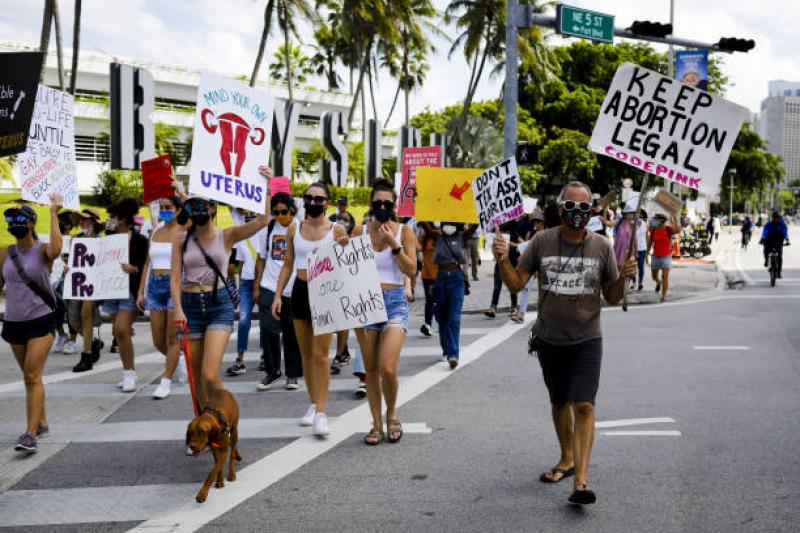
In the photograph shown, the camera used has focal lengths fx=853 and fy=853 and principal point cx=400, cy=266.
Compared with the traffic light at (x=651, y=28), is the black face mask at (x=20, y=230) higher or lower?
lower

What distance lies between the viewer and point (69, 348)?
1066 cm

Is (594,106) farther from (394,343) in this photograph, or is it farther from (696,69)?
(394,343)

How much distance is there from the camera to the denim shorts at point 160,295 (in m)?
7.51

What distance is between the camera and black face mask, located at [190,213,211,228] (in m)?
5.71

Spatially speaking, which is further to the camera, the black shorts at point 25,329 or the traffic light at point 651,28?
the traffic light at point 651,28

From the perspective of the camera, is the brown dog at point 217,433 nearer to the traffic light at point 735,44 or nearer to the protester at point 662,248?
the protester at point 662,248

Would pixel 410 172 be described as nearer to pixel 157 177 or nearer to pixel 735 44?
pixel 735 44

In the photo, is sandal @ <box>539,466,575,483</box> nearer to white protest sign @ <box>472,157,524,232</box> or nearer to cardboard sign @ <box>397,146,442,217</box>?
white protest sign @ <box>472,157,524,232</box>

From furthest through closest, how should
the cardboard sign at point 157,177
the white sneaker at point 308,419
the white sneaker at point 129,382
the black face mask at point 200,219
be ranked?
the cardboard sign at point 157,177
the white sneaker at point 129,382
the white sneaker at point 308,419
the black face mask at point 200,219

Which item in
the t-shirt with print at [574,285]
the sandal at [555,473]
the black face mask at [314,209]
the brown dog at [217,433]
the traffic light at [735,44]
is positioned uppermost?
the traffic light at [735,44]

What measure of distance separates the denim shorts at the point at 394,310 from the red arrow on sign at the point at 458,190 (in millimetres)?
2722

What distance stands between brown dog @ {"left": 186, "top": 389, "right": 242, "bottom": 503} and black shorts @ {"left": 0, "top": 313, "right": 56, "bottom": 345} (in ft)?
5.35

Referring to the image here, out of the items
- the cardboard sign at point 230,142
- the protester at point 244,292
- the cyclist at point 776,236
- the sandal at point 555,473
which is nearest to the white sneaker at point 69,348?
the protester at point 244,292

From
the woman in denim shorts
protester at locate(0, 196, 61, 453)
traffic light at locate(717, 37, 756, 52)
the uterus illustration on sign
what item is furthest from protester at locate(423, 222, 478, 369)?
traffic light at locate(717, 37, 756, 52)
